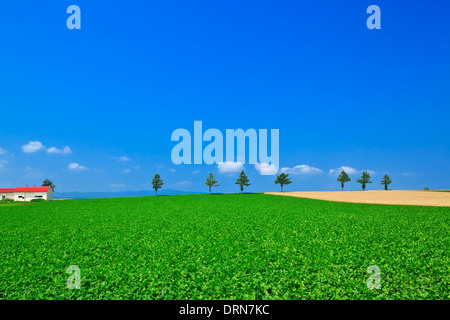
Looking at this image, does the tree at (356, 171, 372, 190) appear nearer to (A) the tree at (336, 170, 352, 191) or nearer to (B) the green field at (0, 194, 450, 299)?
(A) the tree at (336, 170, 352, 191)

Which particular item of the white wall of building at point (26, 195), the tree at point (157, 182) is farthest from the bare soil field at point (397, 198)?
the white wall of building at point (26, 195)

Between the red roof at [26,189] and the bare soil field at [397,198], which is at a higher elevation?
the red roof at [26,189]

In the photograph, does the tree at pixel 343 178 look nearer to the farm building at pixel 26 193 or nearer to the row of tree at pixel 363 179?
the row of tree at pixel 363 179

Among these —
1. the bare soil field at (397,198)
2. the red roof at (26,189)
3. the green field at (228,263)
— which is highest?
the red roof at (26,189)

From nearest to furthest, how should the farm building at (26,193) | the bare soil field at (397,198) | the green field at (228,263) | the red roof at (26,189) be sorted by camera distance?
the green field at (228,263) < the bare soil field at (397,198) < the farm building at (26,193) < the red roof at (26,189)

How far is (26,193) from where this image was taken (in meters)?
88.7

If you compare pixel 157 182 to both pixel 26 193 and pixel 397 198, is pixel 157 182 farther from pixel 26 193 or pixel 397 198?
pixel 397 198

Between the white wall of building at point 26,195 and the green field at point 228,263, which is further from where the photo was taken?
the white wall of building at point 26,195

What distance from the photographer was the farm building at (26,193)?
88.2m

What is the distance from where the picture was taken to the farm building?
3474 inches

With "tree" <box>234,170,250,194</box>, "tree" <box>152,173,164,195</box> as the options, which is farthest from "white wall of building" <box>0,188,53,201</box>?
"tree" <box>234,170,250,194</box>
